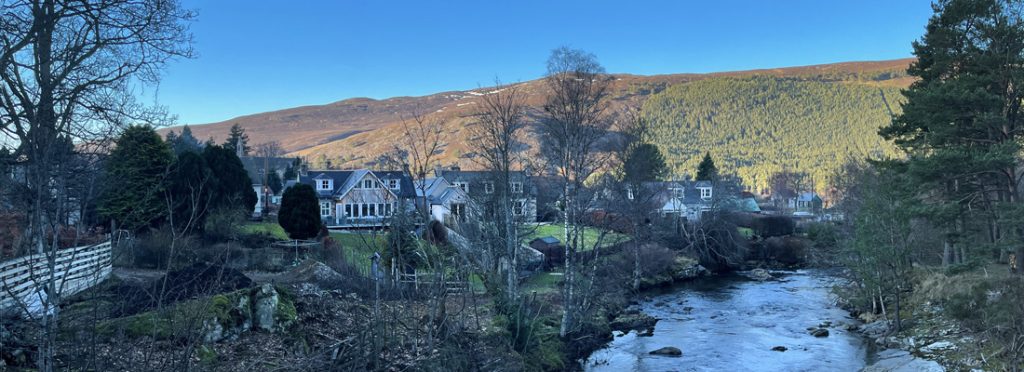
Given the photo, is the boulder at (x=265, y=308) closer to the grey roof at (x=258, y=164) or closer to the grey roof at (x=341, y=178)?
the grey roof at (x=341, y=178)

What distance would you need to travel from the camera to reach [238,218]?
98.7 feet

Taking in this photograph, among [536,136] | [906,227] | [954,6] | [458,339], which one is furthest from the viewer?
[536,136]

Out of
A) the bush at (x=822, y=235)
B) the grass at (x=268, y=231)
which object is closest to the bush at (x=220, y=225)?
the grass at (x=268, y=231)

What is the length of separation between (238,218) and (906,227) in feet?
95.2

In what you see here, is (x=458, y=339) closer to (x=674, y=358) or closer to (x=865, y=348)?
(x=674, y=358)

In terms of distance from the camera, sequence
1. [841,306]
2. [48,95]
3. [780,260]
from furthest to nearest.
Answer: [780,260] → [841,306] → [48,95]

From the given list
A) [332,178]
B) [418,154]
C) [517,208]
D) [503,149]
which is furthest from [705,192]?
[418,154]

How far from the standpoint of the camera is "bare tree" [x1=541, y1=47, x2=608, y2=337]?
68.1ft

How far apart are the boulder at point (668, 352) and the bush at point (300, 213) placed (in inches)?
746

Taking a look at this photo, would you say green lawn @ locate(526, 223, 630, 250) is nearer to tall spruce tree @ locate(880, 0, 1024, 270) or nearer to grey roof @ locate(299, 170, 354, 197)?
grey roof @ locate(299, 170, 354, 197)

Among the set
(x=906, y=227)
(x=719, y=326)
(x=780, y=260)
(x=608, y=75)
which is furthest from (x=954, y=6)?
(x=780, y=260)

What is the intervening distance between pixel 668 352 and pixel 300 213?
19665mm

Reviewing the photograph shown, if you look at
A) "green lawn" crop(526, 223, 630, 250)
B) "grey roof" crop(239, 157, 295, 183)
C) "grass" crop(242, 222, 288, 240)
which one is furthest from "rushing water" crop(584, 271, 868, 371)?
"grey roof" crop(239, 157, 295, 183)

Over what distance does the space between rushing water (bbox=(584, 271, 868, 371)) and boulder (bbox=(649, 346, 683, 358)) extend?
0.23m
